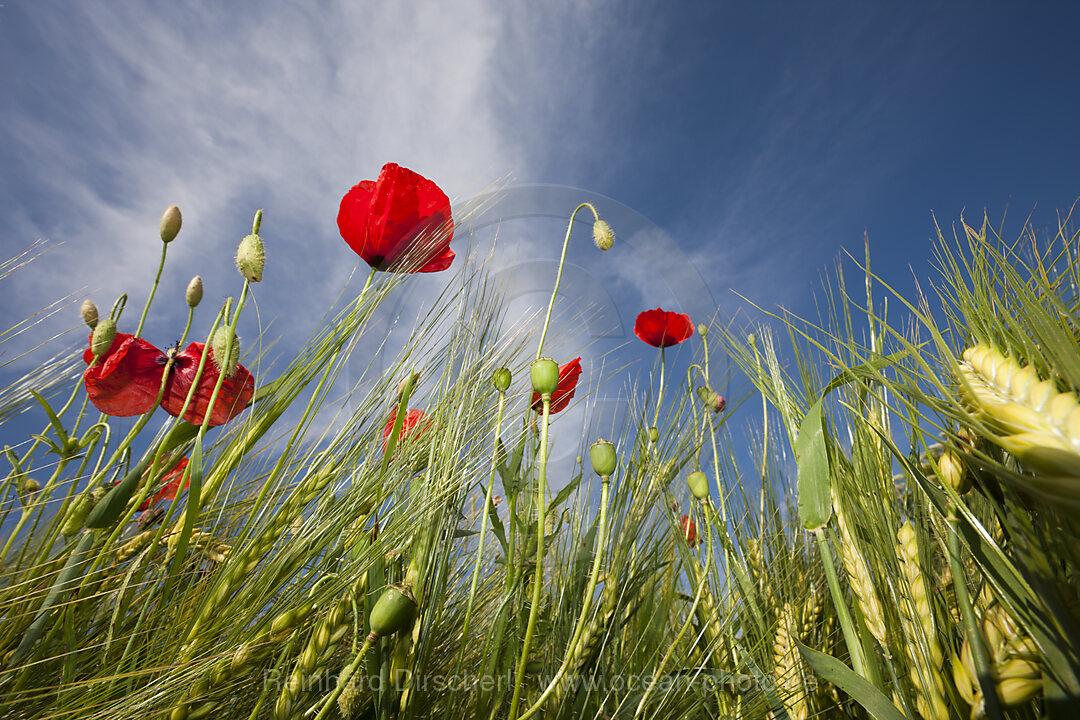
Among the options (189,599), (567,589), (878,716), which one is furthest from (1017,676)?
(189,599)

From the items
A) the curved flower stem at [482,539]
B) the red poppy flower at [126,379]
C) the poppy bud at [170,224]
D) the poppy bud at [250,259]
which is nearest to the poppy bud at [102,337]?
the red poppy flower at [126,379]

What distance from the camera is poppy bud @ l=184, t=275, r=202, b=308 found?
0.70 meters

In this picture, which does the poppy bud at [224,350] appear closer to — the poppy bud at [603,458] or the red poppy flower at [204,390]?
the red poppy flower at [204,390]

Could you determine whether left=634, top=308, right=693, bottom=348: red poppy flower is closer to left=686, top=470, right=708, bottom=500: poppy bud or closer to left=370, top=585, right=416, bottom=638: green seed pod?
left=686, top=470, right=708, bottom=500: poppy bud

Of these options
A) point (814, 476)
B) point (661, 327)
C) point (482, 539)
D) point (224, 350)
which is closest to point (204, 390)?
point (224, 350)

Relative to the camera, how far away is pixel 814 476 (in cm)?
42

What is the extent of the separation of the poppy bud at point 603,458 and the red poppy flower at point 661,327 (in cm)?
73

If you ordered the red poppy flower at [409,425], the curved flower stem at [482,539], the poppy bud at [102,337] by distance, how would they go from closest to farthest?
the curved flower stem at [482,539]
the red poppy flower at [409,425]
the poppy bud at [102,337]

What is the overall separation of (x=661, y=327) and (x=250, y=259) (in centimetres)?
87

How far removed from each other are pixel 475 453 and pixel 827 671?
331mm

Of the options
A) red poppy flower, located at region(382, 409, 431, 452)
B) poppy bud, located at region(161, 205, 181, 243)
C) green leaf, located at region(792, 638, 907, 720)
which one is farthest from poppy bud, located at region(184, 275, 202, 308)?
green leaf, located at region(792, 638, 907, 720)

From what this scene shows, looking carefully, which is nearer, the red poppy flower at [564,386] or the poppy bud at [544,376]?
the poppy bud at [544,376]

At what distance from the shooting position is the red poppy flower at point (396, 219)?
0.68 m

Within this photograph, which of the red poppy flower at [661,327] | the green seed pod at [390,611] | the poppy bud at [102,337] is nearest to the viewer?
the green seed pod at [390,611]
